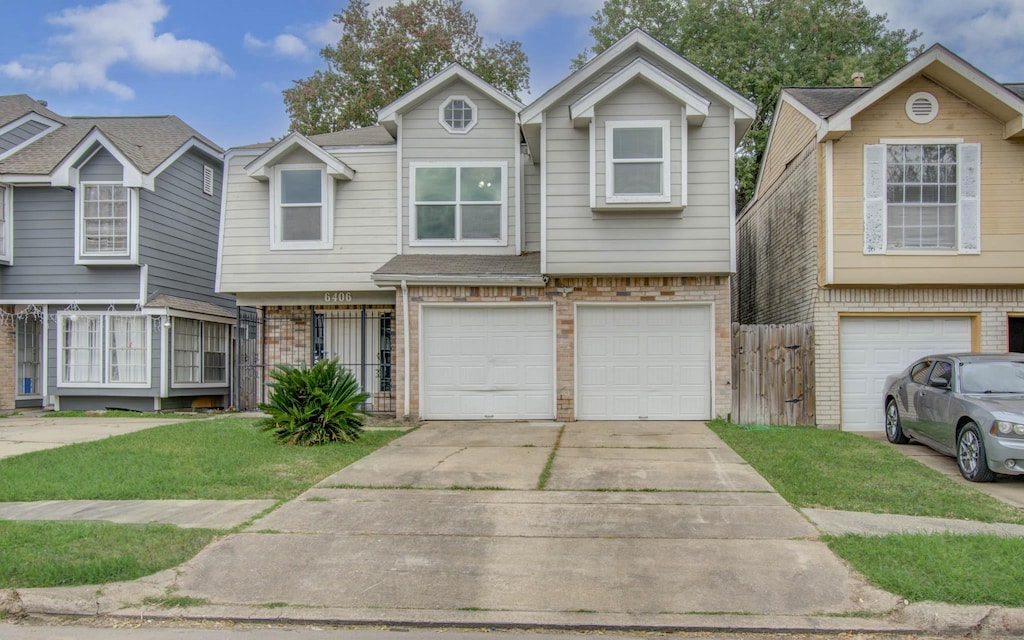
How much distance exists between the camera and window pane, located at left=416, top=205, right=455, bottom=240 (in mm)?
15750

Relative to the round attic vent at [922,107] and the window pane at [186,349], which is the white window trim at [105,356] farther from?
the round attic vent at [922,107]

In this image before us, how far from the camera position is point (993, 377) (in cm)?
1021

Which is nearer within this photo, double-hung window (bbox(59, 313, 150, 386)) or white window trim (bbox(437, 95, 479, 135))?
white window trim (bbox(437, 95, 479, 135))

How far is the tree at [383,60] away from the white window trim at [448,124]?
1467 centimetres

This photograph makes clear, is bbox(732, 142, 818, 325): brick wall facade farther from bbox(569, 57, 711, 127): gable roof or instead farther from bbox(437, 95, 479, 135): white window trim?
bbox(437, 95, 479, 135): white window trim

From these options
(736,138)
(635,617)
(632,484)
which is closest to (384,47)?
(736,138)

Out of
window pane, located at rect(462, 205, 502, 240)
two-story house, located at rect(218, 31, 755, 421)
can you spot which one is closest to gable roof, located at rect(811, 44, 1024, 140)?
two-story house, located at rect(218, 31, 755, 421)

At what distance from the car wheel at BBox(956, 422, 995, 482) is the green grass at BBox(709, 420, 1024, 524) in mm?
328

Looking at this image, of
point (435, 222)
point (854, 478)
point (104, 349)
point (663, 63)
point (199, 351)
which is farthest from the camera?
point (199, 351)

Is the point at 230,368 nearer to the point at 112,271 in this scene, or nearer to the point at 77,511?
the point at 112,271

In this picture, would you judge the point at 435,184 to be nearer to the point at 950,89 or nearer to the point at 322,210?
the point at 322,210

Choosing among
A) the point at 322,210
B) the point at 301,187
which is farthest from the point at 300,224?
the point at 301,187

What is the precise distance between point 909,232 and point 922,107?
7.27 ft

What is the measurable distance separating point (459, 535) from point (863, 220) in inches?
396
